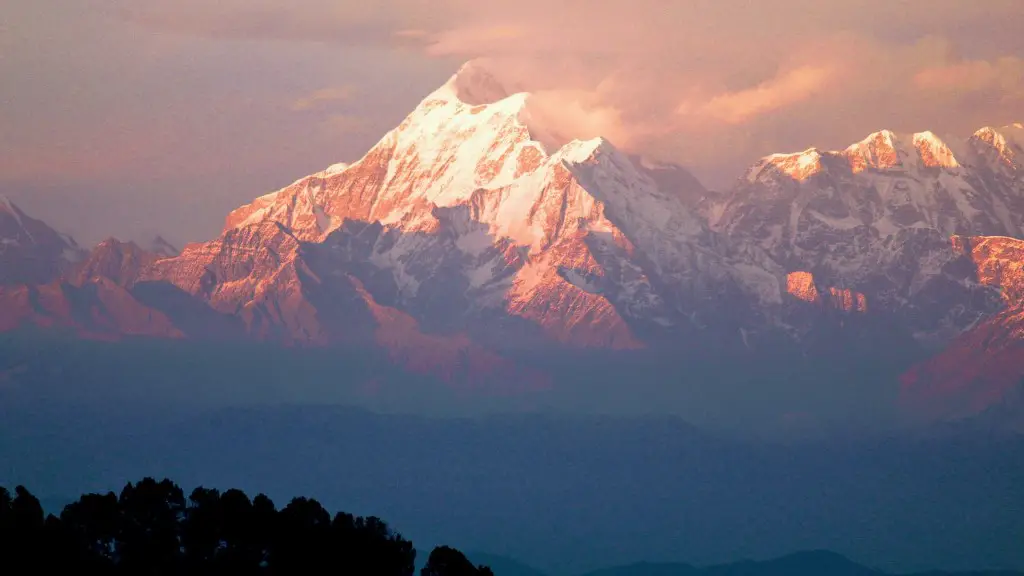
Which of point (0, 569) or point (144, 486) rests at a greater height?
point (144, 486)

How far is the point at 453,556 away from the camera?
126 m

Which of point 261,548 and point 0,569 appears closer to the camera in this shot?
point 0,569

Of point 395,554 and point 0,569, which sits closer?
point 0,569

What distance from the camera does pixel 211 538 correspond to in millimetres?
124062

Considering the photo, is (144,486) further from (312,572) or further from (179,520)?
(312,572)

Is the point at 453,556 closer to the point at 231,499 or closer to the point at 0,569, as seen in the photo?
the point at 231,499

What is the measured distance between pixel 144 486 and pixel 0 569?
56.7 feet

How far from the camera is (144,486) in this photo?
126500mm

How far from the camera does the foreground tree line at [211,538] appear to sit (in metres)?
121

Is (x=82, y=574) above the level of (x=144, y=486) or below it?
below

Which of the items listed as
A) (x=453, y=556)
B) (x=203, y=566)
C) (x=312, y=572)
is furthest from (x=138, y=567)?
(x=453, y=556)

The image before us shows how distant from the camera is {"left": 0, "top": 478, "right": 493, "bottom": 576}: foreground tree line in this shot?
398 feet

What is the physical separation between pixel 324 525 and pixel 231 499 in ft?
23.4

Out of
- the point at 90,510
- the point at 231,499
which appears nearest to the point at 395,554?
the point at 231,499
